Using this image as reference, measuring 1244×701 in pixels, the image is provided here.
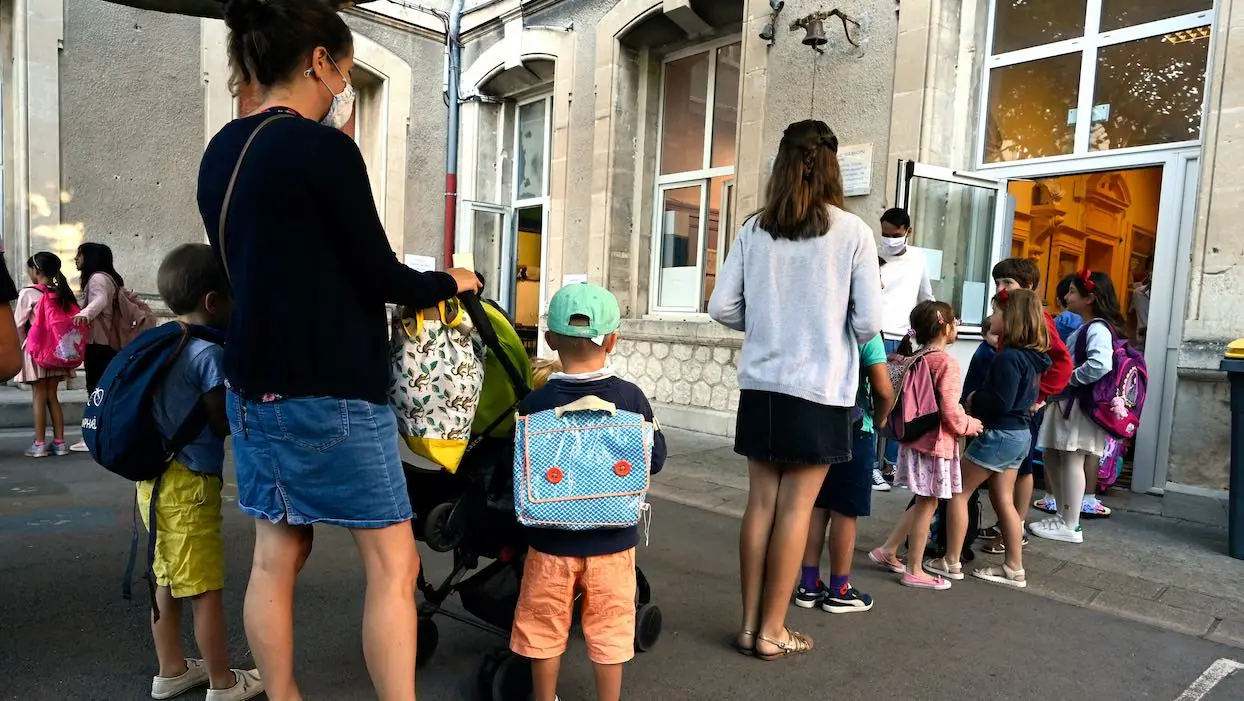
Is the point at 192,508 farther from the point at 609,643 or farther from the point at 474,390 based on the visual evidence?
the point at 609,643

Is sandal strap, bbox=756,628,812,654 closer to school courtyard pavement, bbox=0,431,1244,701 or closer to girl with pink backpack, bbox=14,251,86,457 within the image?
school courtyard pavement, bbox=0,431,1244,701

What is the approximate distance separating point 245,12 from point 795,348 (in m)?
1.89

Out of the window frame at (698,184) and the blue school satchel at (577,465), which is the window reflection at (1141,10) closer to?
the window frame at (698,184)

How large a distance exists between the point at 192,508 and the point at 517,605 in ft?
3.34

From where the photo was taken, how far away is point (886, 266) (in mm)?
5785

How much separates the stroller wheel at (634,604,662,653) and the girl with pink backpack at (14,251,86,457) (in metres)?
5.63

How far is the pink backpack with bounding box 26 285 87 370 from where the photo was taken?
20.2ft

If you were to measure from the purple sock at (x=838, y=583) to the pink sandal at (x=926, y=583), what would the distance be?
553 mm

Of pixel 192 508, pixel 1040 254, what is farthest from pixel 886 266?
pixel 192 508

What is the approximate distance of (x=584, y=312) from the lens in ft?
7.16

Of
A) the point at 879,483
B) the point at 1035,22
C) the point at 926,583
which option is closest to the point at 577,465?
the point at 926,583

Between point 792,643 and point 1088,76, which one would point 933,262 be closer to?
point 1088,76

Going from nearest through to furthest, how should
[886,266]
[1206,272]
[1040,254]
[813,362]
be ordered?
[813,362], [1206,272], [886,266], [1040,254]

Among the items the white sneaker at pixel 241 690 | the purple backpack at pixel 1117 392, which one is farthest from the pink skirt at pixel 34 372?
the purple backpack at pixel 1117 392
